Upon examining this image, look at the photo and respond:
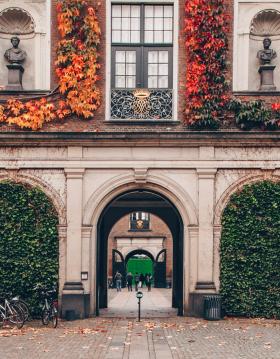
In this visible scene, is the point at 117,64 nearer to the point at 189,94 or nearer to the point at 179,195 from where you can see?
the point at 189,94

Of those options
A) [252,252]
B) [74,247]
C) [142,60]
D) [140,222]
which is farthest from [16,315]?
[140,222]

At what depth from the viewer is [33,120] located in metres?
19.6

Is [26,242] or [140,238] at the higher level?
[26,242]

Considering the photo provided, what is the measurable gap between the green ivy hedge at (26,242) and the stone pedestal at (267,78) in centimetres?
707

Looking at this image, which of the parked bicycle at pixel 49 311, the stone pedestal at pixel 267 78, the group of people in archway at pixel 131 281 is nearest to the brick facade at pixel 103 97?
the stone pedestal at pixel 267 78

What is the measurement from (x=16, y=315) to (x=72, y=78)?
6.73 meters

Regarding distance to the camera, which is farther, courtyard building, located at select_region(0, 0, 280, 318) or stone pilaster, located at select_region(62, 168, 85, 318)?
courtyard building, located at select_region(0, 0, 280, 318)

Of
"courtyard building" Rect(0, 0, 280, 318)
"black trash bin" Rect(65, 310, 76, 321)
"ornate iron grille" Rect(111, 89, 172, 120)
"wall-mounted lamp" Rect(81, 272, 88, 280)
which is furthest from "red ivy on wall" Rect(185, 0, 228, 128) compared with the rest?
"black trash bin" Rect(65, 310, 76, 321)

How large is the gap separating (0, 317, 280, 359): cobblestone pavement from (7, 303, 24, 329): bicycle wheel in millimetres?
331

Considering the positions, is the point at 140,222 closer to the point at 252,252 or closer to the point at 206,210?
the point at 206,210

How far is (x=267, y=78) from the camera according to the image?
20.0 meters

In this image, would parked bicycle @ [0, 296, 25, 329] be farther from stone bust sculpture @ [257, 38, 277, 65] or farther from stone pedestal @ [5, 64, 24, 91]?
stone bust sculpture @ [257, 38, 277, 65]

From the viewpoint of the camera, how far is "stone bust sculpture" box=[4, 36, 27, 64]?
20.1 m

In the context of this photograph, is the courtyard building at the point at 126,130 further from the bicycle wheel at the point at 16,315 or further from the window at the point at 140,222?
the window at the point at 140,222
